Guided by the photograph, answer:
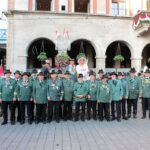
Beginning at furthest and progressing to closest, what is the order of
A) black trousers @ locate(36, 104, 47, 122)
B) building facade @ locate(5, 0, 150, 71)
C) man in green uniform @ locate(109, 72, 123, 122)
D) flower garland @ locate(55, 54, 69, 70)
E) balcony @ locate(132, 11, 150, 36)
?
building facade @ locate(5, 0, 150, 71) → balcony @ locate(132, 11, 150, 36) → flower garland @ locate(55, 54, 69, 70) → man in green uniform @ locate(109, 72, 123, 122) → black trousers @ locate(36, 104, 47, 122)

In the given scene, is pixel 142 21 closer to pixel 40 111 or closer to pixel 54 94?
pixel 54 94

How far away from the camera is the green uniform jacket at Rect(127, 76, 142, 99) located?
7199 mm

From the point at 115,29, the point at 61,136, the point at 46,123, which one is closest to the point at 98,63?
the point at 115,29

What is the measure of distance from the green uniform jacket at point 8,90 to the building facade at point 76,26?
7.59 m

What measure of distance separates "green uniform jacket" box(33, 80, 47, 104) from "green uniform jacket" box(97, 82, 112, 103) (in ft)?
7.42

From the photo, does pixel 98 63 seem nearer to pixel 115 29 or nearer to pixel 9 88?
pixel 115 29

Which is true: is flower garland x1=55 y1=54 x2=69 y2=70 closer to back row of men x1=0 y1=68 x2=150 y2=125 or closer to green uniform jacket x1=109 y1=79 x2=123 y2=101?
back row of men x1=0 y1=68 x2=150 y2=125

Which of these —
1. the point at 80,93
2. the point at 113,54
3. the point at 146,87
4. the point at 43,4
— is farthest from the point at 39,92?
the point at 113,54

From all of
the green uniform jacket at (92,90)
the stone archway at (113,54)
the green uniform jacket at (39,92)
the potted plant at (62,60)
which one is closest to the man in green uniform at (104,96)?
the green uniform jacket at (92,90)

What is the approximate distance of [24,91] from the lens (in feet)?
20.8

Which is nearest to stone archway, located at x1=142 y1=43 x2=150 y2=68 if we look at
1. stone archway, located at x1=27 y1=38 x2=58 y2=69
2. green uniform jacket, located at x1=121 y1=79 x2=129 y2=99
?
stone archway, located at x1=27 y1=38 x2=58 y2=69

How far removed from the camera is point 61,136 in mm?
4941

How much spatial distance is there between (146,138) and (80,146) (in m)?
2.16

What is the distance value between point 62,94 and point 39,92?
37.2 inches
